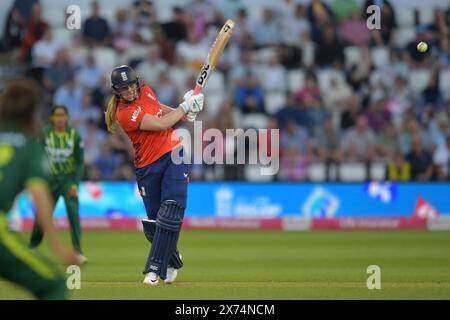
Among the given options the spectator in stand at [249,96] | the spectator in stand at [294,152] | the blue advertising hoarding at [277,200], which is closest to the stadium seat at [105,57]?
the spectator in stand at [249,96]

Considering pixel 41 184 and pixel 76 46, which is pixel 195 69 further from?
pixel 41 184

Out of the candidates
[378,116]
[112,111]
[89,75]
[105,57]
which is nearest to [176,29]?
[105,57]

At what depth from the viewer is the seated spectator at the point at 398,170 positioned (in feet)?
54.6

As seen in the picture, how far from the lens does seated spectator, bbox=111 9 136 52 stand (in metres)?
18.6

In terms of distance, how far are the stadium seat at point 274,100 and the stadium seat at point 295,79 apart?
247mm

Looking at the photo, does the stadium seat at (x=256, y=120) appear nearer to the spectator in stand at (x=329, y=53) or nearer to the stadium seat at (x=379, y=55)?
the spectator in stand at (x=329, y=53)

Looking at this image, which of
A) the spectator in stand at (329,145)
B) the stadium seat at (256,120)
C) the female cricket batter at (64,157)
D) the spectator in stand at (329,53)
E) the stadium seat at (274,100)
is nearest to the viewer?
the female cricket batter at (64,157)

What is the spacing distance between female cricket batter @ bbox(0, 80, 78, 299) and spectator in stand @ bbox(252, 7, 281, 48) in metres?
13.7

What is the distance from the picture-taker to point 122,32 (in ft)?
61.2

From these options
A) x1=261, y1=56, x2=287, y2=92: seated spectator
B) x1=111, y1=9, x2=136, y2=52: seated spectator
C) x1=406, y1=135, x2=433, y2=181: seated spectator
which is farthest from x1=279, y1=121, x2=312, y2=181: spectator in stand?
x1=111, y1=9, x2=136, y2=52: seated spectator

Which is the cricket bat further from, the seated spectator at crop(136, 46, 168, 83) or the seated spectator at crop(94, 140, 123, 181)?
the seated spectator at crop(136, 46, 168, 83)

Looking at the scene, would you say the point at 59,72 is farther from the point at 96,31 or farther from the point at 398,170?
the point at 398,170
